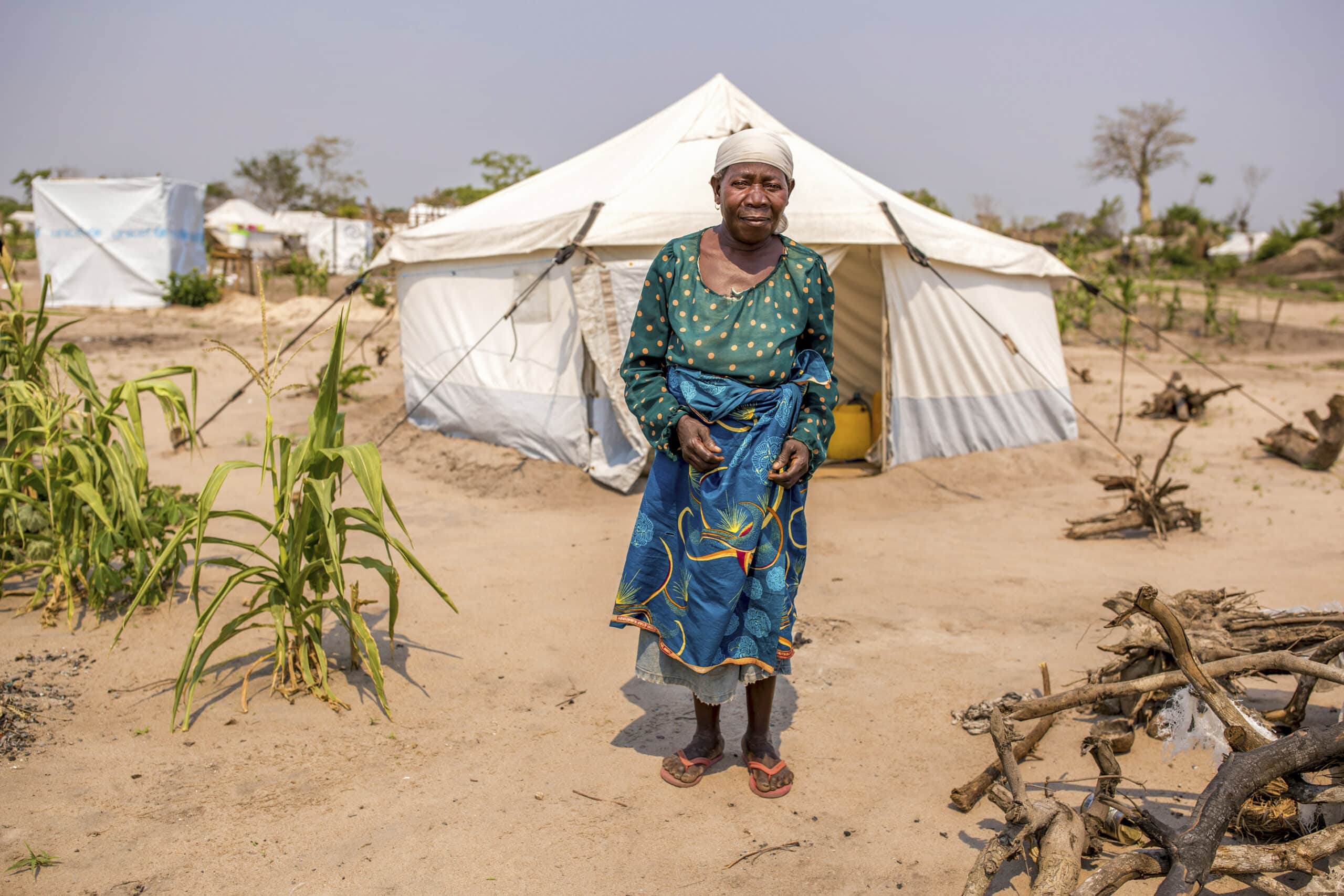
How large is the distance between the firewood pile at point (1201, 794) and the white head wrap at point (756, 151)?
4.01 ft

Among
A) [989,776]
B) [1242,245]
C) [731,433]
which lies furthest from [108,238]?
[1242,245]

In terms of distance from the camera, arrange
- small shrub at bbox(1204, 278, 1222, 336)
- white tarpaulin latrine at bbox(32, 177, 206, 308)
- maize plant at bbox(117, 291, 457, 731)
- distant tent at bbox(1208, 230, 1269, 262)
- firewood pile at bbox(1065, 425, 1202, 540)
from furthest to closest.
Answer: distant tent at bbox(1208, 230, 1269, 262) → white tarpaulin latrine at bbox(32, 177, 206, 308) → small shrub at bbox(1204, 278, 1222, 336) → firewood pile at bbox(1065, 425, 1202, 540) → maize plant at bbox(117, 291, 457, 731)

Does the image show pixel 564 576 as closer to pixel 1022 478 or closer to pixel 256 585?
pixel 256 585

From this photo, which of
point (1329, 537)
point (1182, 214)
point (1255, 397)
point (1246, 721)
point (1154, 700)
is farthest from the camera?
point (1182, 214)

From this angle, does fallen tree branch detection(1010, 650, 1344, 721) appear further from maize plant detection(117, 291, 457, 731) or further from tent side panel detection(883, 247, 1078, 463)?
tent side panel detection(883, 247, 1078, 463)

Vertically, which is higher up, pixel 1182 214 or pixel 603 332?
pixel 1182 214

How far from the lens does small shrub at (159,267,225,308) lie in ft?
52.7

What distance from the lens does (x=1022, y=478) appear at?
6480 millimetres

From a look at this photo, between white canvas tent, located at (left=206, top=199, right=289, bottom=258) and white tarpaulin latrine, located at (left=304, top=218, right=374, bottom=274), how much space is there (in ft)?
2.65

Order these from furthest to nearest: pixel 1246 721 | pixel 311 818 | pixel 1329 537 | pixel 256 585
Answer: pixel 1329 537 → pixel 256 585 → pixel 311 818 → pixel 1246 721

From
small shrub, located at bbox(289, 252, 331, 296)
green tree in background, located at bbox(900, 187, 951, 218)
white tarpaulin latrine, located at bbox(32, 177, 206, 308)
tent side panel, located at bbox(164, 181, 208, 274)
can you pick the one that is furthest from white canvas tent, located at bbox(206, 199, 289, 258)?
green tree in background, located at bbox(900, 187, 951, 218)

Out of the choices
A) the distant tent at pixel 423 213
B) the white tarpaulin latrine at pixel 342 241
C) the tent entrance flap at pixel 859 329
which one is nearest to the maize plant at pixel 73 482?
the tent entrance flap at pixel 859 329

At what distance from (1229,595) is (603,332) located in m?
3.79

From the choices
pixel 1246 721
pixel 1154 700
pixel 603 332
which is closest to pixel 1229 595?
pixel 1154 700
